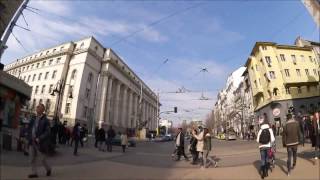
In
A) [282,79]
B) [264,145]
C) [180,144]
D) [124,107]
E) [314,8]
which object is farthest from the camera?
[124,107]

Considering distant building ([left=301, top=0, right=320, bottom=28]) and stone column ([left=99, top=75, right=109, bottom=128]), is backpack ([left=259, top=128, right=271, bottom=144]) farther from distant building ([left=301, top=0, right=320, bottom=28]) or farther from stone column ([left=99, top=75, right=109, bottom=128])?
stone column ([left=99, top=75, right=109, bottom=128])

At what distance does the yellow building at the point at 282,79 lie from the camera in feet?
140

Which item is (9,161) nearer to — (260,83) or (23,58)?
(23,58)

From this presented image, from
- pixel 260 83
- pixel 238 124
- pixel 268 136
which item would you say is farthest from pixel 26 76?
pixel 238 124

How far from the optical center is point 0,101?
24.8 feet

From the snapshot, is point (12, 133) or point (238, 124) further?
point (238, 124)

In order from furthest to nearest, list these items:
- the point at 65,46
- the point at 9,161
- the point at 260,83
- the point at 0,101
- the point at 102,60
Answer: the point at 102,60, the point at 260,83, the point at 65,46, the point at 9,161, the point at 0,101

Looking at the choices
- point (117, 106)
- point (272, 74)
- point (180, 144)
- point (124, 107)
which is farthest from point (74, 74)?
point (180, 144)

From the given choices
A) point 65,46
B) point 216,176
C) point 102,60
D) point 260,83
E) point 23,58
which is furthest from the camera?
point 102,60

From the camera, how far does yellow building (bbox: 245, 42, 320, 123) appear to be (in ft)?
140

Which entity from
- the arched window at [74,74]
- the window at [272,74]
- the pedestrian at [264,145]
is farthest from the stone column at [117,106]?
the pedestrian at [264,145]

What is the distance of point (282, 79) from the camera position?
185 feet

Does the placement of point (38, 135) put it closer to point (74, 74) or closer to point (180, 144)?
point (180, 144)

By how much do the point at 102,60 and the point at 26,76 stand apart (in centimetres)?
5139
